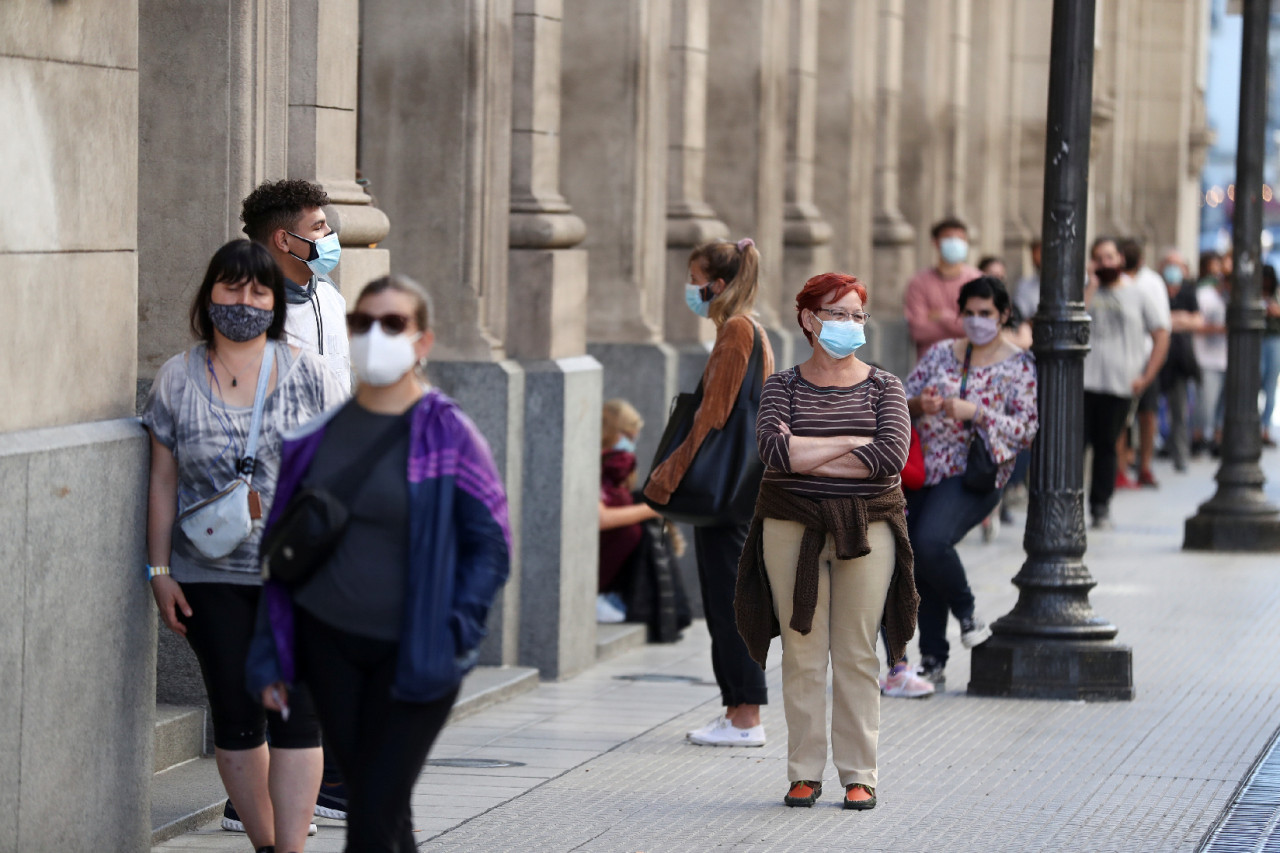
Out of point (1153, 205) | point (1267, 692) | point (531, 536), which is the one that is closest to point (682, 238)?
point (531, 536)

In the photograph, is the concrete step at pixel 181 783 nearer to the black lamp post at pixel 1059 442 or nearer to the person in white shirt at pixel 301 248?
the person in white shirt at pixel 301 248

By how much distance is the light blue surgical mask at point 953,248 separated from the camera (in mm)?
14914

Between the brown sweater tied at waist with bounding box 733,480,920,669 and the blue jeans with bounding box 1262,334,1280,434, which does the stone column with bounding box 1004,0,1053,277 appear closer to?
the blue jeans with bounding box 1262,334,1280,434

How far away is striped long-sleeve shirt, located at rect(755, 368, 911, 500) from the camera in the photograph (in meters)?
7.46

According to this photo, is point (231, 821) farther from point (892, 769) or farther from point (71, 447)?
point (892, 769)

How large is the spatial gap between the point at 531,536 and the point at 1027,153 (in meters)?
15.3

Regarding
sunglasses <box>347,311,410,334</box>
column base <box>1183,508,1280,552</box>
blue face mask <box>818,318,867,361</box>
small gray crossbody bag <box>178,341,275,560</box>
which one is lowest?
column base <box>1183,508,1280,552</box>

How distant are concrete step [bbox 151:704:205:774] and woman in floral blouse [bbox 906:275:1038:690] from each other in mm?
3217

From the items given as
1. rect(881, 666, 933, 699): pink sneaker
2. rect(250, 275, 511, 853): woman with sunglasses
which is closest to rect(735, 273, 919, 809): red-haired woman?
rect(881, 666, 933, 699): pink sneaker

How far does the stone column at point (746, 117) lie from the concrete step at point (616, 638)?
3.24 m

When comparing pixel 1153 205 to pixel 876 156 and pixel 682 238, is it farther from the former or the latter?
pixel 682 238

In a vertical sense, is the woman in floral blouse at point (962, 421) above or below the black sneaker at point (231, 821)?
above

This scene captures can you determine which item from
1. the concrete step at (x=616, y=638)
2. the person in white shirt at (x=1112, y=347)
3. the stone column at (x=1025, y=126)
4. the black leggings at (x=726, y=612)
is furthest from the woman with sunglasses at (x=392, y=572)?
the stone column at (x=1025, y=126)

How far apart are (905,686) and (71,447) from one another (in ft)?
15.5
